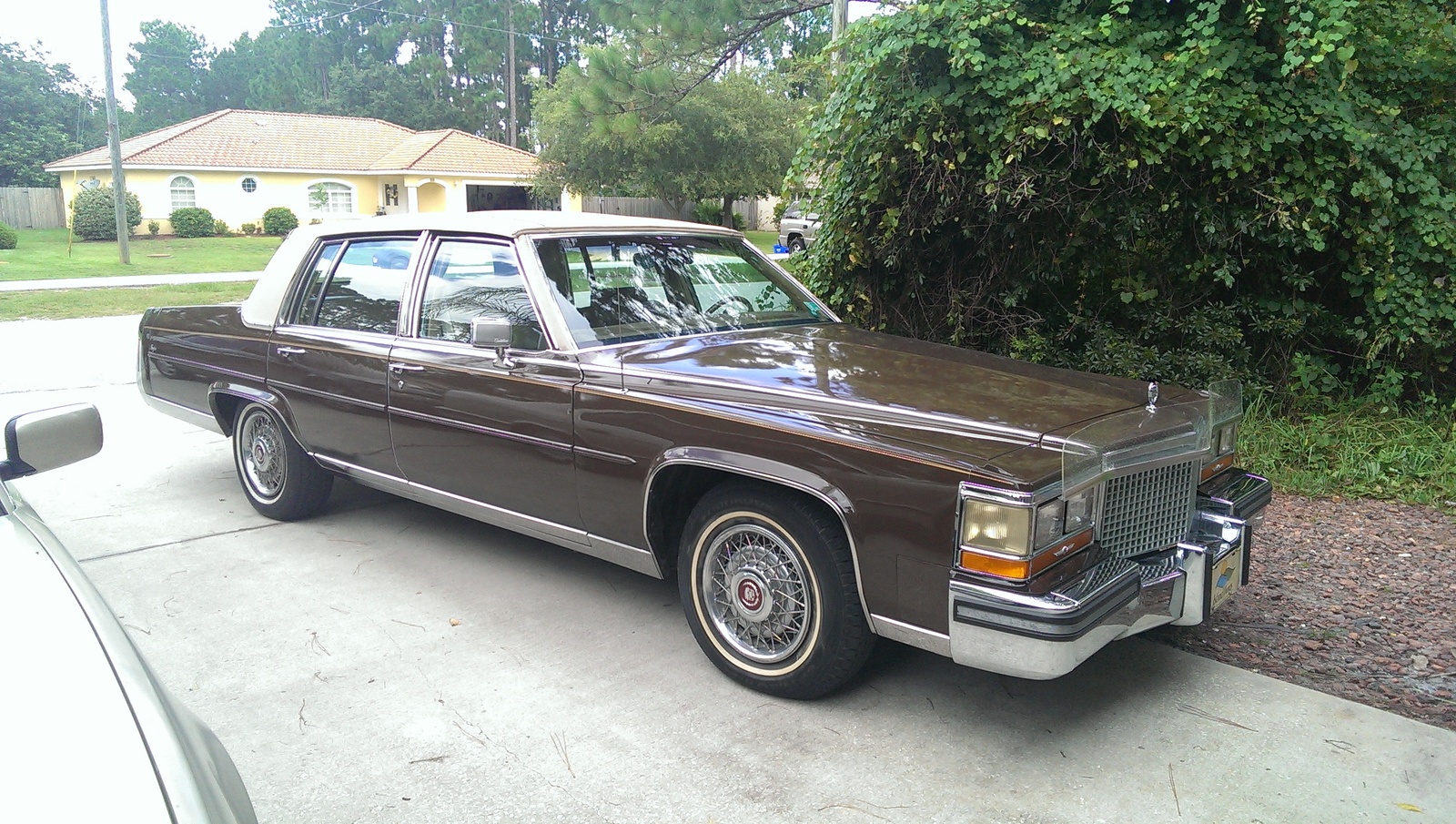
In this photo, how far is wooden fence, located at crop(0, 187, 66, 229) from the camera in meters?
39.9

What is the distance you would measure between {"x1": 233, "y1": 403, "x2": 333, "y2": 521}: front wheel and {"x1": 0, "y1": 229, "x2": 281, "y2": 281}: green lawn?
20530mm

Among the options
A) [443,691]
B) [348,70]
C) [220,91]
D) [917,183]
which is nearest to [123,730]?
[443,691]

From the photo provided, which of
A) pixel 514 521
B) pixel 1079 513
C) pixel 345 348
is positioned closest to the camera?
pixel 1079 513

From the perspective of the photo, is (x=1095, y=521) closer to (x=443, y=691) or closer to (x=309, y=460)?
(x=443, y=691)

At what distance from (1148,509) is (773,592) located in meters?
1.31

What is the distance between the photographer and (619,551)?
13.6 feet

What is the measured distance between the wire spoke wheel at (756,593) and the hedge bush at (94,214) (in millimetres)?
38031

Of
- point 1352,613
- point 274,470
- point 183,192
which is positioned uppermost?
point 183,192

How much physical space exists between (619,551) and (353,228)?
100 inches

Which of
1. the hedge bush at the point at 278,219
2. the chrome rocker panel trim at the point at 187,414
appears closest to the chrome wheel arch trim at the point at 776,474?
the chrome rocker panel trim at the point at 187,414

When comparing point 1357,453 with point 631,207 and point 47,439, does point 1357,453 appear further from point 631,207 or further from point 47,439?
point 631,207

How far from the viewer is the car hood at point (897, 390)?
3.22 m

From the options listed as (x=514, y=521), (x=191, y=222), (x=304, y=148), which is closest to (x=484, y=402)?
(x=514, y=521)

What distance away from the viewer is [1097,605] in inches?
122
